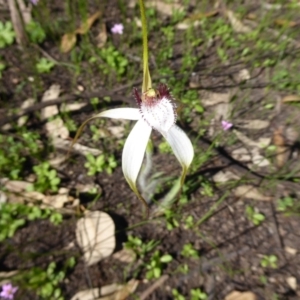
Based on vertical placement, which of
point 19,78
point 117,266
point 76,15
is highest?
point 76,15

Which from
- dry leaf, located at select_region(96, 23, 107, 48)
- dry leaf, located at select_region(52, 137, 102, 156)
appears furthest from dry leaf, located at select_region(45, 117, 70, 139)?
dry leaf, located at select_region(96, 23, 107, 48)

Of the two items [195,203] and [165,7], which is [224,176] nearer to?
[195,203]

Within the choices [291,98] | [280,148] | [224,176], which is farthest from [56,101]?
[291,98]

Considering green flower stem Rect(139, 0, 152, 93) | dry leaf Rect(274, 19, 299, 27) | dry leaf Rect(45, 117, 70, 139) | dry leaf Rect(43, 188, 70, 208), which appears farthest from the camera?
dry leaf Rect(274, 19, 299, 27)

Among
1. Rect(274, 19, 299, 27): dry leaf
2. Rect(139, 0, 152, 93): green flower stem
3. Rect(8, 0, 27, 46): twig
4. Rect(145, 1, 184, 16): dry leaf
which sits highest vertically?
Rect(145, 1, 184, 16): dry leaf

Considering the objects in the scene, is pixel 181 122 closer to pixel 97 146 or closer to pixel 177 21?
pixel 97 146

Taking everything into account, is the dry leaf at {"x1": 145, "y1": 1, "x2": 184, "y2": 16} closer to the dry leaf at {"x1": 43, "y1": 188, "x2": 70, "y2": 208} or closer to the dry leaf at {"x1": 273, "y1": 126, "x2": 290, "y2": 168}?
the dry leaf at {"x1": 273, "y1": 126, "x2": 290, "y2": 168}

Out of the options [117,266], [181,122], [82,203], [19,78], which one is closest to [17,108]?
[19,78]
